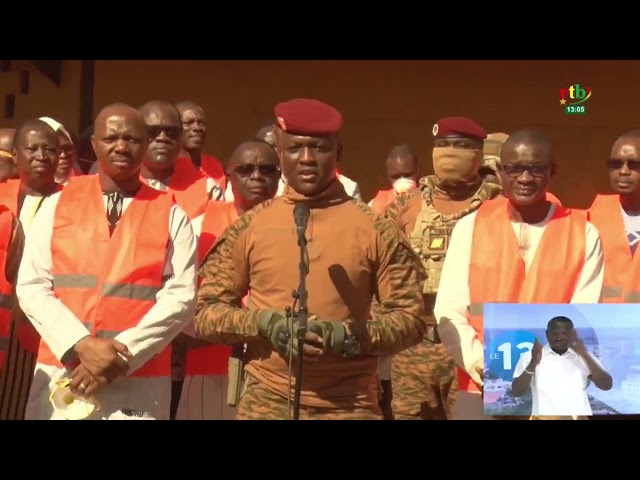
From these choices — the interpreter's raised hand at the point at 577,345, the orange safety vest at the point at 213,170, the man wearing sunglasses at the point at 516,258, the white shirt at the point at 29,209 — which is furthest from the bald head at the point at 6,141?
the interpreter's raised hand at the point at 577,345

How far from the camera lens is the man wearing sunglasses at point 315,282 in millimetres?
6168

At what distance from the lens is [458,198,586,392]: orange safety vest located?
734cm

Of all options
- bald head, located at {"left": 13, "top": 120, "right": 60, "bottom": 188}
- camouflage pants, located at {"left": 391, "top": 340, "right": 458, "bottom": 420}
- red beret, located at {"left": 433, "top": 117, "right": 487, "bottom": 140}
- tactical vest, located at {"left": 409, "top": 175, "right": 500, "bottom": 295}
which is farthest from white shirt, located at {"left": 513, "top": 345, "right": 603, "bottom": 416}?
bald head, located at {"left": 13, "top": 120, "right": 60, "bottom": 188}

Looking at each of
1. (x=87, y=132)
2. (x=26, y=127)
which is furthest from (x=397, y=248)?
(x=87, y=132)

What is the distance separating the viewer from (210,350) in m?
8.27

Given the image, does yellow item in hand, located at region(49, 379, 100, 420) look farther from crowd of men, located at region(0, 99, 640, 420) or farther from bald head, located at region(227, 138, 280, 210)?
bald head, located at region(227, 138, 280, 210)

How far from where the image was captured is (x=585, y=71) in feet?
38.8

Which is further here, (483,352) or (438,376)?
(438,376)

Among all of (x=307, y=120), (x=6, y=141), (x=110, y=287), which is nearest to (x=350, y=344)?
(x=307, y=120)

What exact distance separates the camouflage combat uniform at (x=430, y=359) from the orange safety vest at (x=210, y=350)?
1077 mm

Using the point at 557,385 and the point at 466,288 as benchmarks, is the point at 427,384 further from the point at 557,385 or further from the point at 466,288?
the point at 557,385

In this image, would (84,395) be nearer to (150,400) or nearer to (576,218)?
(150,400)

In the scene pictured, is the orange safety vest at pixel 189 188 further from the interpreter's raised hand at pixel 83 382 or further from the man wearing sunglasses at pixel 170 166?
the interpreter's raised hand at pixel 83 382

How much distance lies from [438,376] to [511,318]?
6.07ft
